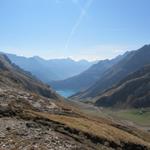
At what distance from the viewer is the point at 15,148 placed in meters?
29.7

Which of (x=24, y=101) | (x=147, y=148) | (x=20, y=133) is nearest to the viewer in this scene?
(x=20, y=133)

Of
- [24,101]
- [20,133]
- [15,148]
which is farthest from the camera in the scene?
[24,101]

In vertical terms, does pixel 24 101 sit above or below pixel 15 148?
above

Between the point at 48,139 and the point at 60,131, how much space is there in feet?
23.8

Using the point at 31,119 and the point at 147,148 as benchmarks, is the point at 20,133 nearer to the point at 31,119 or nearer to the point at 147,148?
the point at 31,119

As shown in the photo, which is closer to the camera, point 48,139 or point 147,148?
point 48,139

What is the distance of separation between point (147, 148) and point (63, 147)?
71.2ft

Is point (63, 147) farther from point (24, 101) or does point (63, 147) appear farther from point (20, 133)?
point (24, 101)

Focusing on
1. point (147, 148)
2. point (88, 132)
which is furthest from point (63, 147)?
point (147, 148)

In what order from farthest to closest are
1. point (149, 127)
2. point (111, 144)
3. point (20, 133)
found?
point (149, 127) → point (111, 144) → point (20, 133)

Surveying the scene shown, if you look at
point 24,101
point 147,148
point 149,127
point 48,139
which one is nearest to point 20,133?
point 48,139

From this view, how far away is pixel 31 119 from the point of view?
147ft

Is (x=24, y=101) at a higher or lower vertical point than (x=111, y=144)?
higher

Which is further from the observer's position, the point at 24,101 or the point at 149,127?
the point at 149,127
